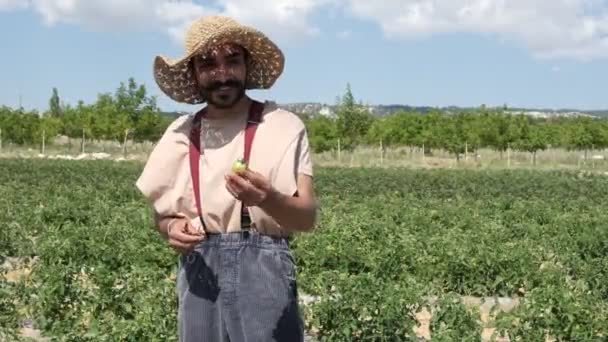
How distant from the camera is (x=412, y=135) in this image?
58344 mm

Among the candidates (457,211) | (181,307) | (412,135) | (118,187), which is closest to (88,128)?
(412,135)

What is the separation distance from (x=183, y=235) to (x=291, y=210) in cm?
34

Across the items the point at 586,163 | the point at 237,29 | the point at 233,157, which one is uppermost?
the point at 237,29

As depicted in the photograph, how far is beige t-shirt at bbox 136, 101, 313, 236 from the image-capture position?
269cm

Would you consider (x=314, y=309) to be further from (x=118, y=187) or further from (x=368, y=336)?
(x=118, y=187)

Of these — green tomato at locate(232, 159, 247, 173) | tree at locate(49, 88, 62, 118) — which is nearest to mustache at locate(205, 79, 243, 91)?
green tomato at locate(232, 159, 247, 173)

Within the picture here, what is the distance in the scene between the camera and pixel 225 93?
2.74 metres

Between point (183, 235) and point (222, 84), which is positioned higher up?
point (222, 84)

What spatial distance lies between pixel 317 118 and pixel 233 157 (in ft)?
193

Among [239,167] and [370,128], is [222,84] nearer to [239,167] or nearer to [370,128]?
[239,167]

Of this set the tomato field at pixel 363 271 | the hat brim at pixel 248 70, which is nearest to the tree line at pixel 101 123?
the tomato field at pixel 363 271

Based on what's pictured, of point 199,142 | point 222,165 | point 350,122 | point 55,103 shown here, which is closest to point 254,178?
point 222,165

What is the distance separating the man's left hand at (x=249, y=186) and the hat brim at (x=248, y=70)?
511 mm

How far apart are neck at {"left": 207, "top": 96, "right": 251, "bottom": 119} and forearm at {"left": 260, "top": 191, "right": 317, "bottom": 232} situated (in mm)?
348
